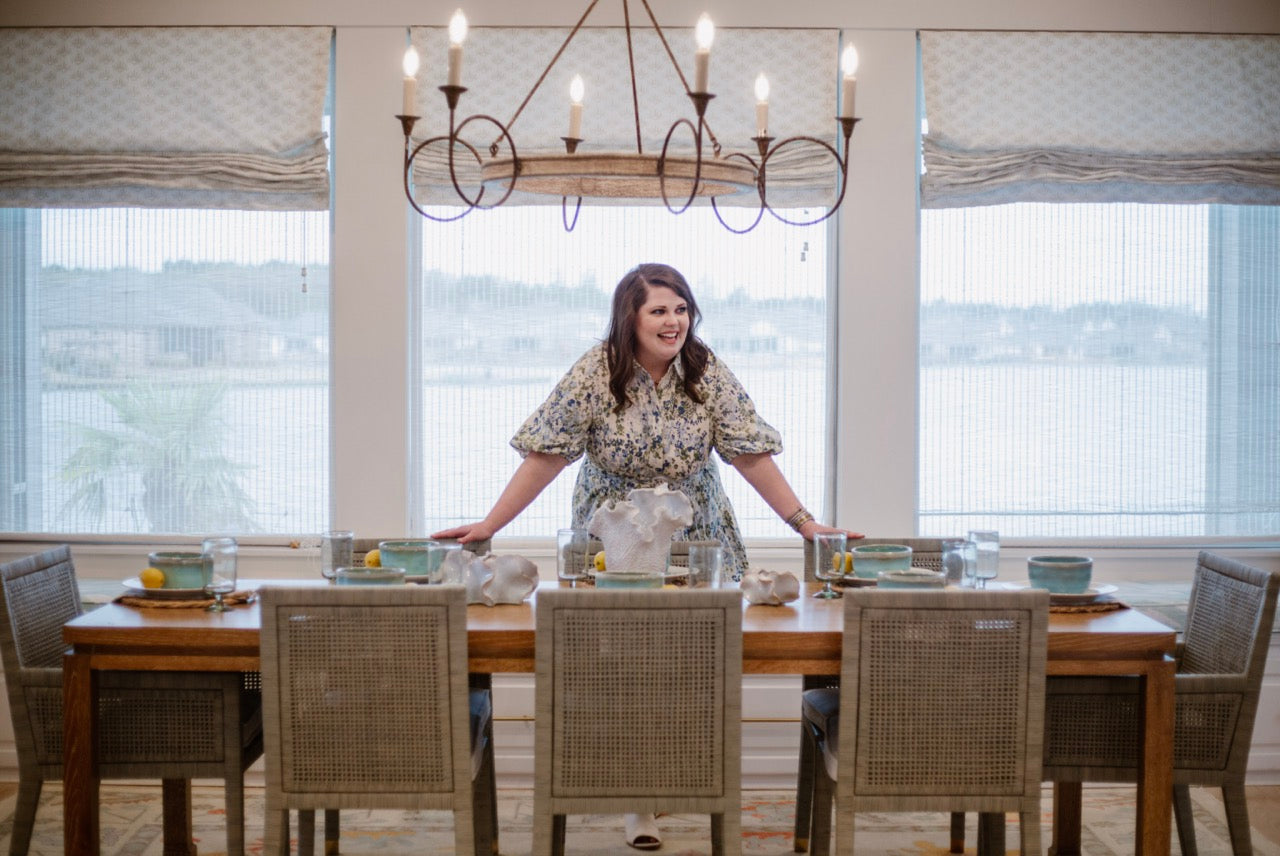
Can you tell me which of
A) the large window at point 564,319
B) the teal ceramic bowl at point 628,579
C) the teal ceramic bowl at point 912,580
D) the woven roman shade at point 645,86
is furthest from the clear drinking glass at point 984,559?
the woven roman shade at point 645,86

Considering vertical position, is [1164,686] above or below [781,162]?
below

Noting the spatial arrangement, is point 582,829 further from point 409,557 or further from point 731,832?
point 731,832

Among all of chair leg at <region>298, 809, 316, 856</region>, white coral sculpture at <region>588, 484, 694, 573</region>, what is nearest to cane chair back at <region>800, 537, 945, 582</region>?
white coral sculpture at <region>588, 484, 694, 573</region>

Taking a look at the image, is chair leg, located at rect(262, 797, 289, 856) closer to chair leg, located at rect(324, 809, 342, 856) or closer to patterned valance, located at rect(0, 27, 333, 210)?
chair leg, located at rect(324, 809, 342, 856)

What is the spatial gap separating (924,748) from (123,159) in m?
3.31

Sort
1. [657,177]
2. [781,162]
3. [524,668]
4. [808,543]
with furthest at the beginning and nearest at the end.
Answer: [781,162], [808,543], [524,668], [657,177]

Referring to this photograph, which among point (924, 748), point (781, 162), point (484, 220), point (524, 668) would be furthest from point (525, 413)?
point (924, 748)

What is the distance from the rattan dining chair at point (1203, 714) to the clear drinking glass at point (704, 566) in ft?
2.48

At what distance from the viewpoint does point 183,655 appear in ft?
9.07

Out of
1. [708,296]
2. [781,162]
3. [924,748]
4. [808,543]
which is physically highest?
[781,162]

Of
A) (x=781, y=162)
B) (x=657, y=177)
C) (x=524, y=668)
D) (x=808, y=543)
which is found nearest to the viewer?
(x=657, y=177)

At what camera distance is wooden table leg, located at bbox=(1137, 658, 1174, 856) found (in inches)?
A: 108

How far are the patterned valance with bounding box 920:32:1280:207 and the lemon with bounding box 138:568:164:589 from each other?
2.73 metres

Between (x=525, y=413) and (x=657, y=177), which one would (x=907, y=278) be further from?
(x=657, y=177)
